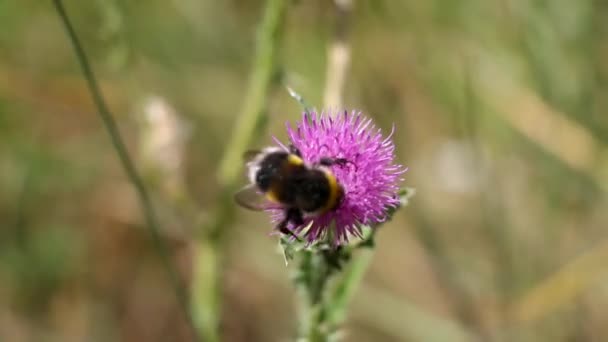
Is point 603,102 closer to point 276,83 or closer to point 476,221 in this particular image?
point 476,221

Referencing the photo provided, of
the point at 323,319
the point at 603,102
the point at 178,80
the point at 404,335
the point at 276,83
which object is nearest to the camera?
the point at 323,319

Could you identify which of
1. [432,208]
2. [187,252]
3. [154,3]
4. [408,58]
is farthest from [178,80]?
[432,208]

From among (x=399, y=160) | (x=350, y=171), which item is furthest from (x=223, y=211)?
(x=399, y=160)

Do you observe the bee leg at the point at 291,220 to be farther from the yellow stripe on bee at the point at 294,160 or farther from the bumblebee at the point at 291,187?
the yellow stripe on bee at the point at 294,160

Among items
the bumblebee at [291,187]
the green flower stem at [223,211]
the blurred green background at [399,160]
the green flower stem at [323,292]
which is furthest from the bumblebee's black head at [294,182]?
the blurred green background at [399,160]

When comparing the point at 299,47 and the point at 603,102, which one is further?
the point at 299,47

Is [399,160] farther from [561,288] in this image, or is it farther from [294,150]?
[294,150]

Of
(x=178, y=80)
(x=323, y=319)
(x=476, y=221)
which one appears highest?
(x=476, y=221)

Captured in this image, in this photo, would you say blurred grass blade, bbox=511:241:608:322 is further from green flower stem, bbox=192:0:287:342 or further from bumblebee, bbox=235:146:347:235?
bumblebee, bbox=235:146:347:235
